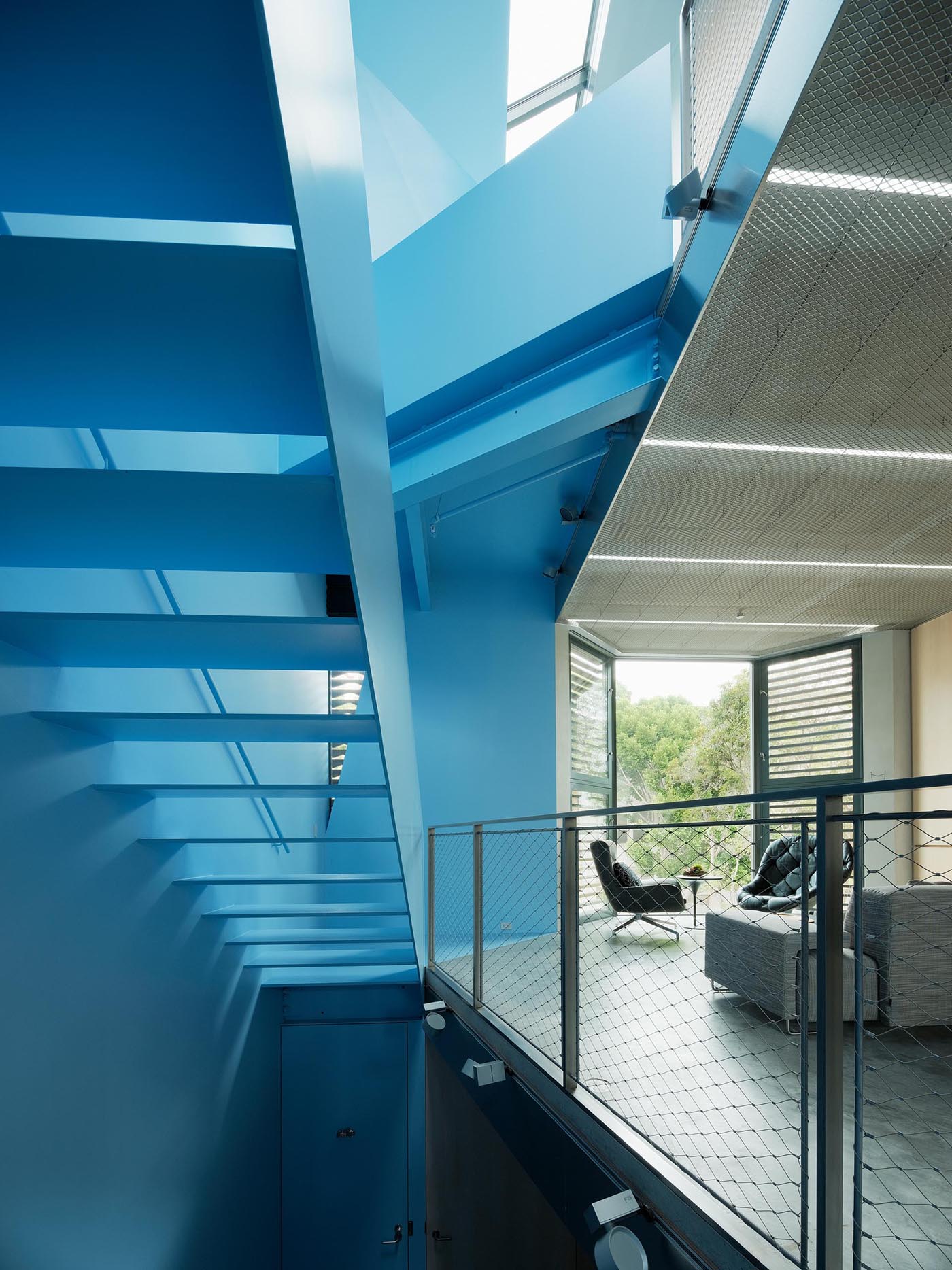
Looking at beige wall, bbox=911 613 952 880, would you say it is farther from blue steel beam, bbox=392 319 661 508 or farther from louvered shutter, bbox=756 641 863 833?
blue steel beam, bbox=392 319 661 508

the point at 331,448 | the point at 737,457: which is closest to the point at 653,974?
the point at 737,457

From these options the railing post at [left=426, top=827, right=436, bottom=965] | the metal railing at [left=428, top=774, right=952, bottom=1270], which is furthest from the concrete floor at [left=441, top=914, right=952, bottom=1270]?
the railing post at [left=426, top=827, right=436, bottom=965]

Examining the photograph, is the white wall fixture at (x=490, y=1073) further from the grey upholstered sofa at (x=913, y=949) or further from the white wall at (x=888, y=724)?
the white wall at (x=888, y=724)

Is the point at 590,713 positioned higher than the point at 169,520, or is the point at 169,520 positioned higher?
the point at 169,520

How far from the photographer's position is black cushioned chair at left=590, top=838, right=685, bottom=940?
5.86 metres

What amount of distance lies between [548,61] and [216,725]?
519cm

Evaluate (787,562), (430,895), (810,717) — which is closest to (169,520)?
(430,895)

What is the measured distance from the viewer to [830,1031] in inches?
55.7

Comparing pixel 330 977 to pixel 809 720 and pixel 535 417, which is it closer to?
pixel 535 417

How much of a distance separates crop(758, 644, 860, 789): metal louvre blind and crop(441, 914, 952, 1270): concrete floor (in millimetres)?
4026

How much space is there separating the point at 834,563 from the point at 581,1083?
152 inches

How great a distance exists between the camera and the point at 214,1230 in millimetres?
3836

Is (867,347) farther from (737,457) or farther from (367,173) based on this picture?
(367,173)

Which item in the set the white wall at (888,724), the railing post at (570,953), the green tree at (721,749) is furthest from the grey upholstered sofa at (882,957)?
the green tree at (721,749)
